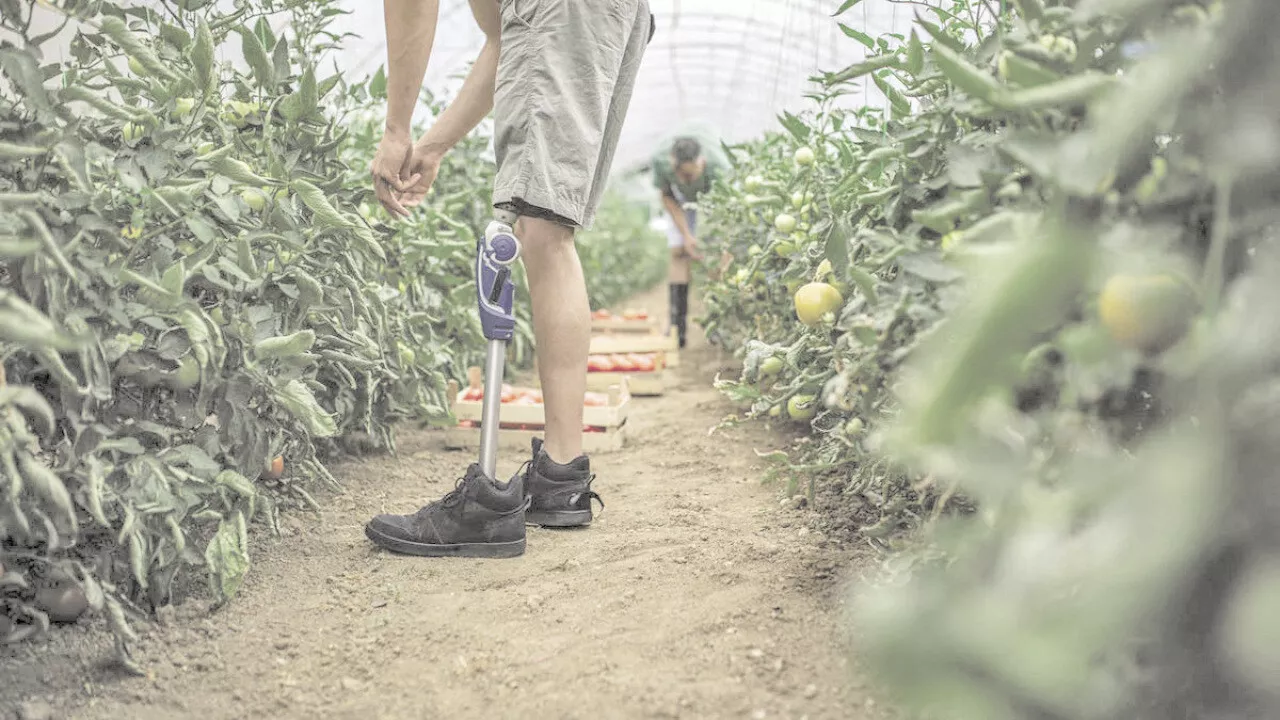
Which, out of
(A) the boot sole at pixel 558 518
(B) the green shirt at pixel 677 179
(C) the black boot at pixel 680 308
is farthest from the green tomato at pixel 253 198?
(B) the green shirt at pixel 677 179

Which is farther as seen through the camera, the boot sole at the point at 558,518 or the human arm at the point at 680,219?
the human arm at the point at 680,219

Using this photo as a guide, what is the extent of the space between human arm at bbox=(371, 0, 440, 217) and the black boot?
428cm

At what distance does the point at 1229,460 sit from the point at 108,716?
143 cm

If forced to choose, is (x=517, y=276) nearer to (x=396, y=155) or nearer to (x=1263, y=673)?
(x=396, y=155)

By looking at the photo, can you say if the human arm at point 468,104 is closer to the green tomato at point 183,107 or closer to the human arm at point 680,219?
the green tomato at point 183,107

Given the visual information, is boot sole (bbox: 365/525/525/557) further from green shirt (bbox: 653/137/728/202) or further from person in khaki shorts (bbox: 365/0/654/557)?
green shirt (bbox: 653/137/728/202)

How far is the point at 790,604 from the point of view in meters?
1.73

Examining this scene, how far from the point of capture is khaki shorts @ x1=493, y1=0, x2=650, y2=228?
2115 millimetres

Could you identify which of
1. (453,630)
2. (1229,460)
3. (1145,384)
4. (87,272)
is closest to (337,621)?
(453,630)

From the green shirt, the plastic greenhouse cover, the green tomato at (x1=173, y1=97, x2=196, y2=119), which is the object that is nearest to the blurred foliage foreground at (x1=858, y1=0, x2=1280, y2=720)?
the green tomato at (x1=173, y1=97, x2=196, y2=119)

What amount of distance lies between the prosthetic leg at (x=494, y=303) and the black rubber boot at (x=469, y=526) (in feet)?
0.17

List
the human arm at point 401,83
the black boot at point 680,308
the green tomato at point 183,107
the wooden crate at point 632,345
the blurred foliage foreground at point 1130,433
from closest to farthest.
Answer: the blurred foliage foreground at point 1130,433
the green tomato at point 183,107
the human arm at point 401,83
the wooden crate at point 632,345
the black boot at point 680,308

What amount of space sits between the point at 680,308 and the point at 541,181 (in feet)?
15.1

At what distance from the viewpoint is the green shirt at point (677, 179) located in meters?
7.09
